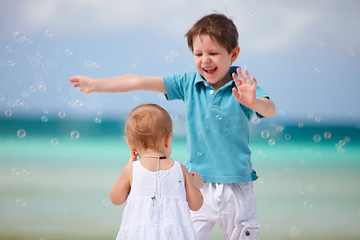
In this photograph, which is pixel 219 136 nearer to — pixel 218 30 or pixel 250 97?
pixel 250 97

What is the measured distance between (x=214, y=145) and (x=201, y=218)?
1.00 ft

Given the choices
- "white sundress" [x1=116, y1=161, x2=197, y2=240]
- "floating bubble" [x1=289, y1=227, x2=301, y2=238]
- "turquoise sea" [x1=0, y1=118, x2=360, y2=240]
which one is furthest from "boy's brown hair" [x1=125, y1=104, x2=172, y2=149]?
"floating bubble" [x1=289, y1=227, x2=301, y2=238]

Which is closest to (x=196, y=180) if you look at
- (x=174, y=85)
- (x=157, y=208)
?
(x=157, y=208)

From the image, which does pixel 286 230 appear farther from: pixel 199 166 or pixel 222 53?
pixel 222 53

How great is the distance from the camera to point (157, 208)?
5.37 ft

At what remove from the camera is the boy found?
6.44ft

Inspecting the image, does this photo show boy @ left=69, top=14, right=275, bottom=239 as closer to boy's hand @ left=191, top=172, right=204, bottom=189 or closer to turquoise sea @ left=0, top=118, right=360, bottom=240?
boy's hand @ left=191, top=172, right=204, bottom=189

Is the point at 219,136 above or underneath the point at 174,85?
underneath

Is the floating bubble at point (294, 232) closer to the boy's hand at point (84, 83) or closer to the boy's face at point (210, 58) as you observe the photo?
the boy's face at point (210, 58)

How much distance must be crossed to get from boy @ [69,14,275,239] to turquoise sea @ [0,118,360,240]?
26.4 inches

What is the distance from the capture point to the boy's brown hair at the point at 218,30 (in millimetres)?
2013

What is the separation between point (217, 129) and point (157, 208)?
49 centimetres

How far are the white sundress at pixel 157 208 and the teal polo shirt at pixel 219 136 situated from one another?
1.08ft

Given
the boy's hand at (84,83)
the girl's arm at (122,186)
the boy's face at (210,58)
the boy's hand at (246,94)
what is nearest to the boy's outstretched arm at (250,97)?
the boy's hand at (246,94)
